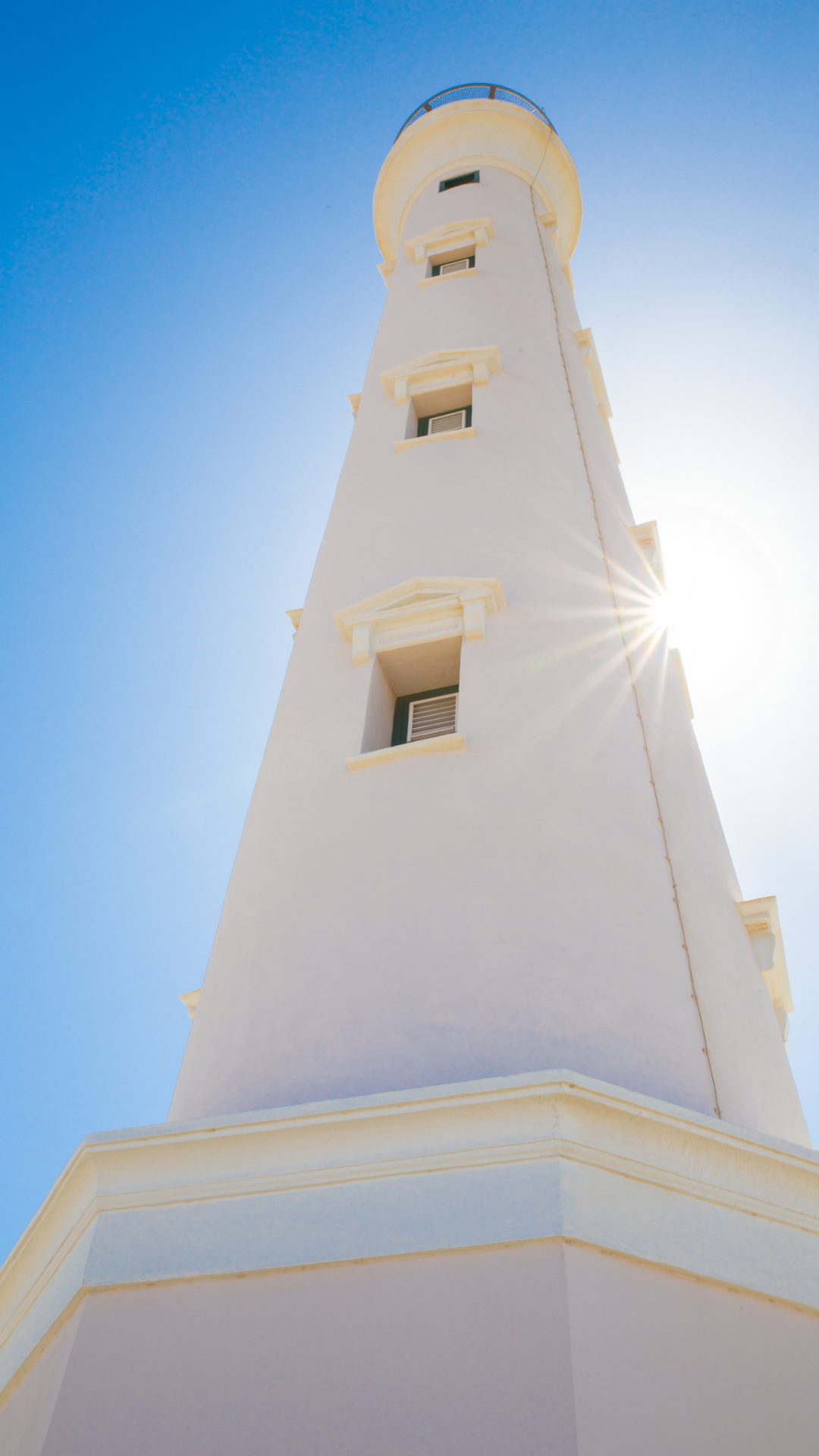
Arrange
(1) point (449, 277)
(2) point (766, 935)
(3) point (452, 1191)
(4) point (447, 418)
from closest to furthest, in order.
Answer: (3) point (452, 1191) < (2) point (766, 935) < (4) point (447, 418) < (1) point (449, 277)

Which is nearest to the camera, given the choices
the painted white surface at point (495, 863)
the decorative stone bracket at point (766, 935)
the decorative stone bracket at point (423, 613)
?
the painted white surface at point (495, 863)

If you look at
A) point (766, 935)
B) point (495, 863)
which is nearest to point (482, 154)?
point (766, 935)

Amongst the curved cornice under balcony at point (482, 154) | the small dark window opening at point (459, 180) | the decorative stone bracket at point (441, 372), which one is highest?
the curved cornice under balcony at point (482, 154)

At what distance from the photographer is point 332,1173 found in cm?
631

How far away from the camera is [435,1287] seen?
19.0ft

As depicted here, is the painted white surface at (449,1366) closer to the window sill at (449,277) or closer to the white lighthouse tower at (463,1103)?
the white lighthouse tower at (463,1103)

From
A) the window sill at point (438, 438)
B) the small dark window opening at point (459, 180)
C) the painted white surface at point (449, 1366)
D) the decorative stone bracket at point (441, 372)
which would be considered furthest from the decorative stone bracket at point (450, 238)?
the painted white surface at point (449, 1366)

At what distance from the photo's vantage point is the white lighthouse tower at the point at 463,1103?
5.55m

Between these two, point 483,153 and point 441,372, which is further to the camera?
point 483,153

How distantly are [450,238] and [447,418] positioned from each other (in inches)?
246

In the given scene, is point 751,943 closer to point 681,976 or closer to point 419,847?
point 681,976

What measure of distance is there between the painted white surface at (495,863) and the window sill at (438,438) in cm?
A: 12

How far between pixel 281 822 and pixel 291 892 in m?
0.97

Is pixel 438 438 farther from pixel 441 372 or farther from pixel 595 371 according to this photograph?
pixel 595 371
